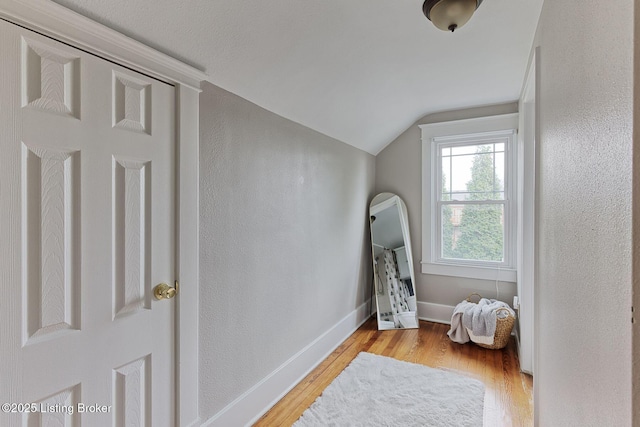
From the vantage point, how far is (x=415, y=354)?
8.87ft

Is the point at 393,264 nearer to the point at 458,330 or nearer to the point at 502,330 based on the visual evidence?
the point at 458,330

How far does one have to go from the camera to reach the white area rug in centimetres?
187

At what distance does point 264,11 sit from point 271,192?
3.33 feet

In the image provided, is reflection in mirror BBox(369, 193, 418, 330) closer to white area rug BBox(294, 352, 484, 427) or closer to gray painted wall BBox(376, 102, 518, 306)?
gray painted wall BBox(376, 102, 518, 306)

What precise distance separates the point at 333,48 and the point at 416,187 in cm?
214

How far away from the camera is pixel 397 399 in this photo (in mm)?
2059

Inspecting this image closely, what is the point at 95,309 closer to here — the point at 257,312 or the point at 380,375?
the point at 257,312

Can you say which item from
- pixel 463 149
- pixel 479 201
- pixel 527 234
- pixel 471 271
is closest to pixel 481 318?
pixel 471 271

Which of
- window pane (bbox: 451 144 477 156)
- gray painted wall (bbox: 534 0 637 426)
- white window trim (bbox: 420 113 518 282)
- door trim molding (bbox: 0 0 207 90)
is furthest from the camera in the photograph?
window pane (bbox: 451 144 477 156)

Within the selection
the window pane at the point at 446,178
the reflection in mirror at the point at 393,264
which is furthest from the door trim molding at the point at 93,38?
the window pane at the point at 446,178

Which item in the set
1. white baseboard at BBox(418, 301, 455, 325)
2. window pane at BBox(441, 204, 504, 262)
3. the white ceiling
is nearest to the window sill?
window pane at BBox(441, 204, 504, 262)

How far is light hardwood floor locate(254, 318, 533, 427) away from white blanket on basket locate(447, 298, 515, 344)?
10 cm

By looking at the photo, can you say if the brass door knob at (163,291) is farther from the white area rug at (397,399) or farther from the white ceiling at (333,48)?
the white area rug at (397,399)

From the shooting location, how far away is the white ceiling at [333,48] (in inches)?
50.5
